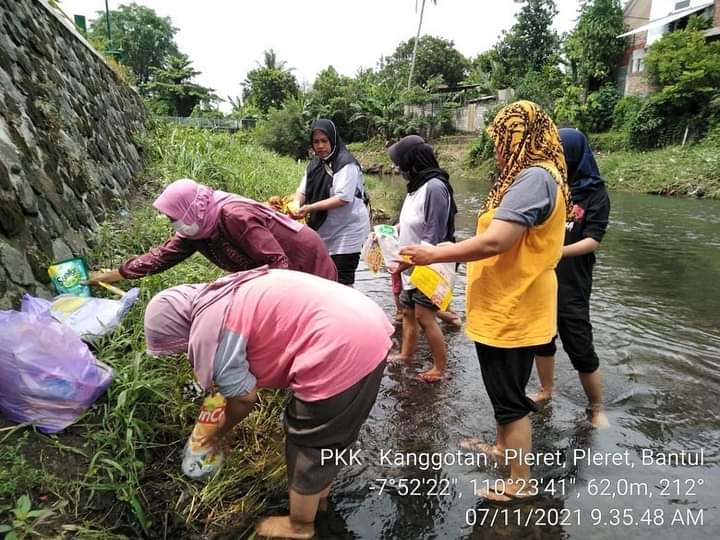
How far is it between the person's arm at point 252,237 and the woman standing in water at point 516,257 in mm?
632

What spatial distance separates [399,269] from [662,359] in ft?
8.67

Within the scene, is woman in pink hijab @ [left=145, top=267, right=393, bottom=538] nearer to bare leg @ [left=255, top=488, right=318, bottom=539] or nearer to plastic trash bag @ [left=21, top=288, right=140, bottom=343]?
bare leg @ [left=255, top=488, right=318, bottom=539]

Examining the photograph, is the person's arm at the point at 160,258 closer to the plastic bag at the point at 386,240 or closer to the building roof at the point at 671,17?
the plastic bag at the point at 386,240

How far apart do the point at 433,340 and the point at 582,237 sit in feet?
3.98

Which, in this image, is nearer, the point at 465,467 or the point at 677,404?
the point at 465,467

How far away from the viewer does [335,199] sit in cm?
371

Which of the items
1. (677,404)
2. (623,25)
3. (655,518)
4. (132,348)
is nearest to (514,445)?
(655,518)

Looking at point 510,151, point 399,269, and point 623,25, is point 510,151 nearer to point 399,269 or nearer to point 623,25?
point 399,269

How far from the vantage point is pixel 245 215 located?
2.40 metres

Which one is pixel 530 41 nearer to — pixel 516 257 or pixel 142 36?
pixel 516 257

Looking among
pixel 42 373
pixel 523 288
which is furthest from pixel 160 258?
pixel 523 288

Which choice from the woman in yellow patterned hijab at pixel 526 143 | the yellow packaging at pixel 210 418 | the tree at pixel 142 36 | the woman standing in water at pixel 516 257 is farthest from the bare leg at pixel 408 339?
the tree at pixel 142 36

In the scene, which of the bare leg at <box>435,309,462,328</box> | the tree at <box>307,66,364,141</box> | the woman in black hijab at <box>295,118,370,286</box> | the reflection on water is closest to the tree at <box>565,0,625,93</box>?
the tree at <box>307,66,364,141</box>

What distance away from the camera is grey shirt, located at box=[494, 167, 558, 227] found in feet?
6.39
